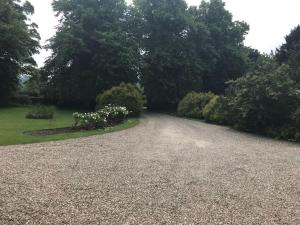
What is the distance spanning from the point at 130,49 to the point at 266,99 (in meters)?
15.3

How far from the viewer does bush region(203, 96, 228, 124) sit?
2118 cm

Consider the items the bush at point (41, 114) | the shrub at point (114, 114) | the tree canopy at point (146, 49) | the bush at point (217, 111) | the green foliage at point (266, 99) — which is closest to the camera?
the green foliage at point (266, 99)

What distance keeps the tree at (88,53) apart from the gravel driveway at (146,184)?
1814 cm

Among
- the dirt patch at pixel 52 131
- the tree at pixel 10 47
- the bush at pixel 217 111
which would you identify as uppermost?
the tree at pixel 10 47

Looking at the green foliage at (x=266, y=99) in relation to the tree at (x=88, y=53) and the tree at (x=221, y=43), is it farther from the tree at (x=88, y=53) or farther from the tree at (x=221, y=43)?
the tree at (x=221, y=43)

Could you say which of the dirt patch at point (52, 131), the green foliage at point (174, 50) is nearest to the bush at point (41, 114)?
the dirt patch at point (52, 131)

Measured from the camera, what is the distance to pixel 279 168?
9.70 m

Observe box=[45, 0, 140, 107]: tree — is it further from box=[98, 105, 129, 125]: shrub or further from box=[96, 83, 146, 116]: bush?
box=[98, 105, 129, 125]: shrub

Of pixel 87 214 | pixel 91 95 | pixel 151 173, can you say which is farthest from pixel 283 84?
pixel 91 95

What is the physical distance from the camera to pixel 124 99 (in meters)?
24.4

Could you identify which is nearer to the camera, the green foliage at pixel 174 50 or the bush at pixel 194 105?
the bush at pixel 194 105

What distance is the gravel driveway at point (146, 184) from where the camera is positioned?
5.67m

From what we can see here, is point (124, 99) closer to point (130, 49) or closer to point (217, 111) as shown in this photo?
point (217, 111)

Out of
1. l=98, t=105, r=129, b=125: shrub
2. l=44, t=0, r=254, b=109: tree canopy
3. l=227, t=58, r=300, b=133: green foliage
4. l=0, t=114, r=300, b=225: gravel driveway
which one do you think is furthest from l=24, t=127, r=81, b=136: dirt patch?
l=44, t=0, r=254, b=109: tree canopy
